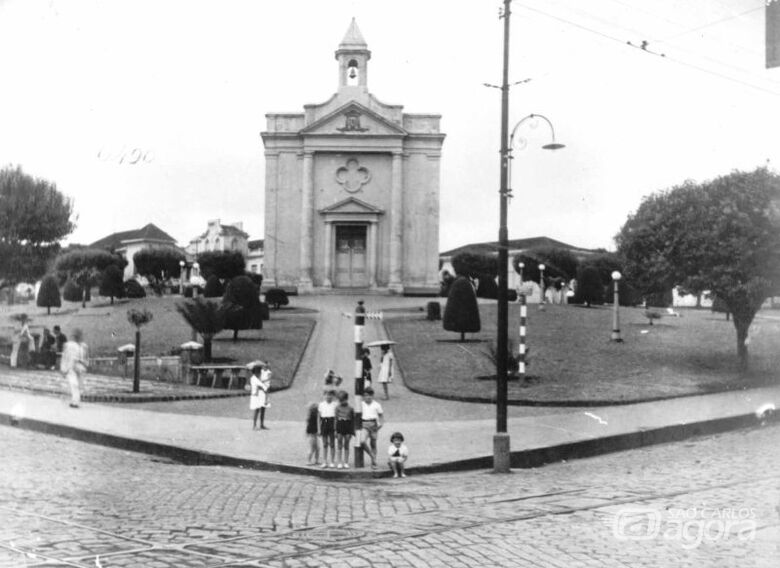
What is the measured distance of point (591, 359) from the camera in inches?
1248

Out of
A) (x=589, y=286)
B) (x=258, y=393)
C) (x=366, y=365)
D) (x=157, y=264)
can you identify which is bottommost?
(x=258, y=393)

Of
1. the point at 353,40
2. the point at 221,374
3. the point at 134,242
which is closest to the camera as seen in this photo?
the point at 221,374

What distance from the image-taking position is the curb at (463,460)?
15.3 meters

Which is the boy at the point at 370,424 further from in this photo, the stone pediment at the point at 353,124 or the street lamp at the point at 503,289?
the stone pediment at the point at 353,124

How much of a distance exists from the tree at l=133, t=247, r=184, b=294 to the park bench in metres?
33.7

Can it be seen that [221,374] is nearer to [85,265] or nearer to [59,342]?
[59,342]

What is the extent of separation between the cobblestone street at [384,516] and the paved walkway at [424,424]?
1.31 meters

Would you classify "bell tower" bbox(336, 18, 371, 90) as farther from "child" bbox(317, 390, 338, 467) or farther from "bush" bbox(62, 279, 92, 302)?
"child" bbox(317, 390, 338, 467)

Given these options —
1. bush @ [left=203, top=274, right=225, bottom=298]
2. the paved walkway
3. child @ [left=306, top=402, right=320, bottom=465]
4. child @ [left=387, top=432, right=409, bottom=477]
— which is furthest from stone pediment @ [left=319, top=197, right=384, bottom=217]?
child @ [left=387, top=432, right=409, bottom=477]

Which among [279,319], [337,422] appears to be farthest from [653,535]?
[279,319]

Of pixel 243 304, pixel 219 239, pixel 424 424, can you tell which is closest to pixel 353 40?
Result: pixel 219 239

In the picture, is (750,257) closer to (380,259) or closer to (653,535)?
(653,535)

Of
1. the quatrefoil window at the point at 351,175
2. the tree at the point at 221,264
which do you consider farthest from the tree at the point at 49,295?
the quatrefoil window at the point at 351,175

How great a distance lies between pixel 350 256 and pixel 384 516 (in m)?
52.8
